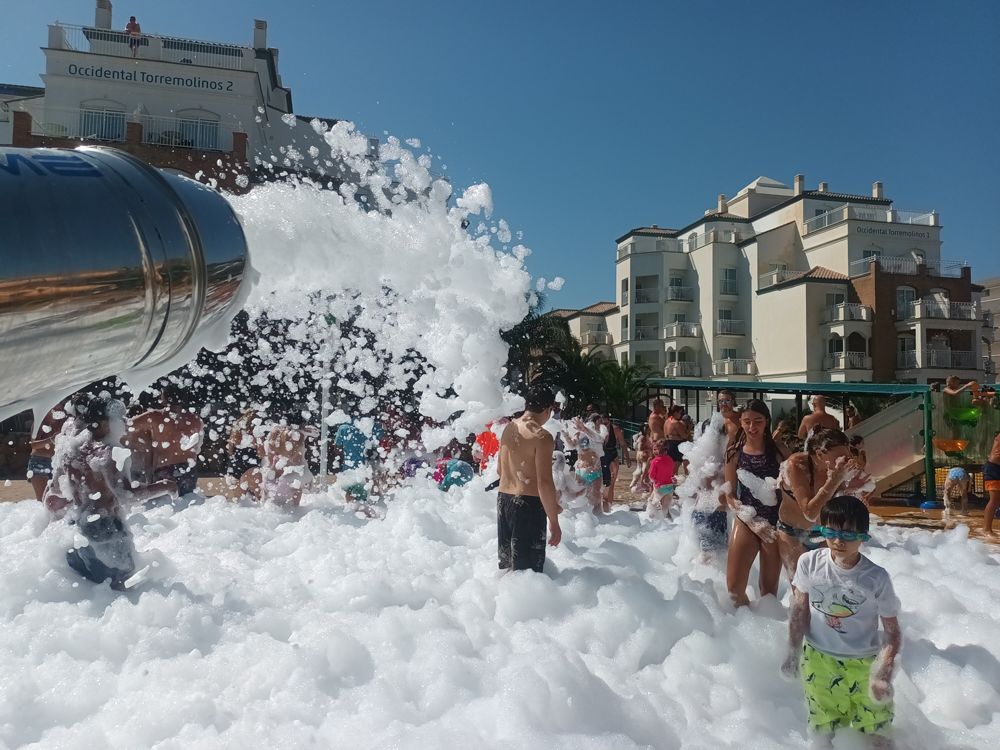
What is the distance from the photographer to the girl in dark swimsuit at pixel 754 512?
181 inches

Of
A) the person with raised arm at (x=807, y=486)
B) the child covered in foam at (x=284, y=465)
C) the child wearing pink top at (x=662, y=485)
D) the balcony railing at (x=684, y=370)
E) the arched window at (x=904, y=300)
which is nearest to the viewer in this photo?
the person with raised arm at (x=807, y=486)

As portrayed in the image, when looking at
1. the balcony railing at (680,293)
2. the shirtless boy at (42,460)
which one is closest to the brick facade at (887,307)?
the balcony railing at (680,293)

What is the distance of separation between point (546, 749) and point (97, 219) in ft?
9.50

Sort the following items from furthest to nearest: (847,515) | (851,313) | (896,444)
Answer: (851,313) < (896,444) < (847,515)

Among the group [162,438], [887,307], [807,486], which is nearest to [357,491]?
[162,438]

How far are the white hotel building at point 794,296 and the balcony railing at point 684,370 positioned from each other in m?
0.07

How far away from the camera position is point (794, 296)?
127 feet

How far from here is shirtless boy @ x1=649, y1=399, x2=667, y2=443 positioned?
37.7 ft

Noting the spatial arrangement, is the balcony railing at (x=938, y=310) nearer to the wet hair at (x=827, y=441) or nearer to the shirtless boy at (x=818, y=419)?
the shirtless boy at (x=818, y=419)

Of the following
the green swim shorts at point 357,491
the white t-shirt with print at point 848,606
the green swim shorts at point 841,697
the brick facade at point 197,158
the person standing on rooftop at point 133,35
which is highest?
the person standing on rooftop at point 133,35

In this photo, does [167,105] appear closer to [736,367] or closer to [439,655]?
[439,655]

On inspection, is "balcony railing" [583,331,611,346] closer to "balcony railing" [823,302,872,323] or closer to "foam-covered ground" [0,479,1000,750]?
"balcony railing" [823,302,872,323]

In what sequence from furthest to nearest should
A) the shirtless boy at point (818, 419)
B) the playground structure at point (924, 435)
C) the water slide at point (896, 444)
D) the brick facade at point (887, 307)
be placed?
1. the brick facade at point (887, 307)
2. the water slide at point (896, 444)
3. the playground structure at point (924, 435)
4. the shirtless boy at point (818, 419)

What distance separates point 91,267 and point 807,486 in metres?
4.20
